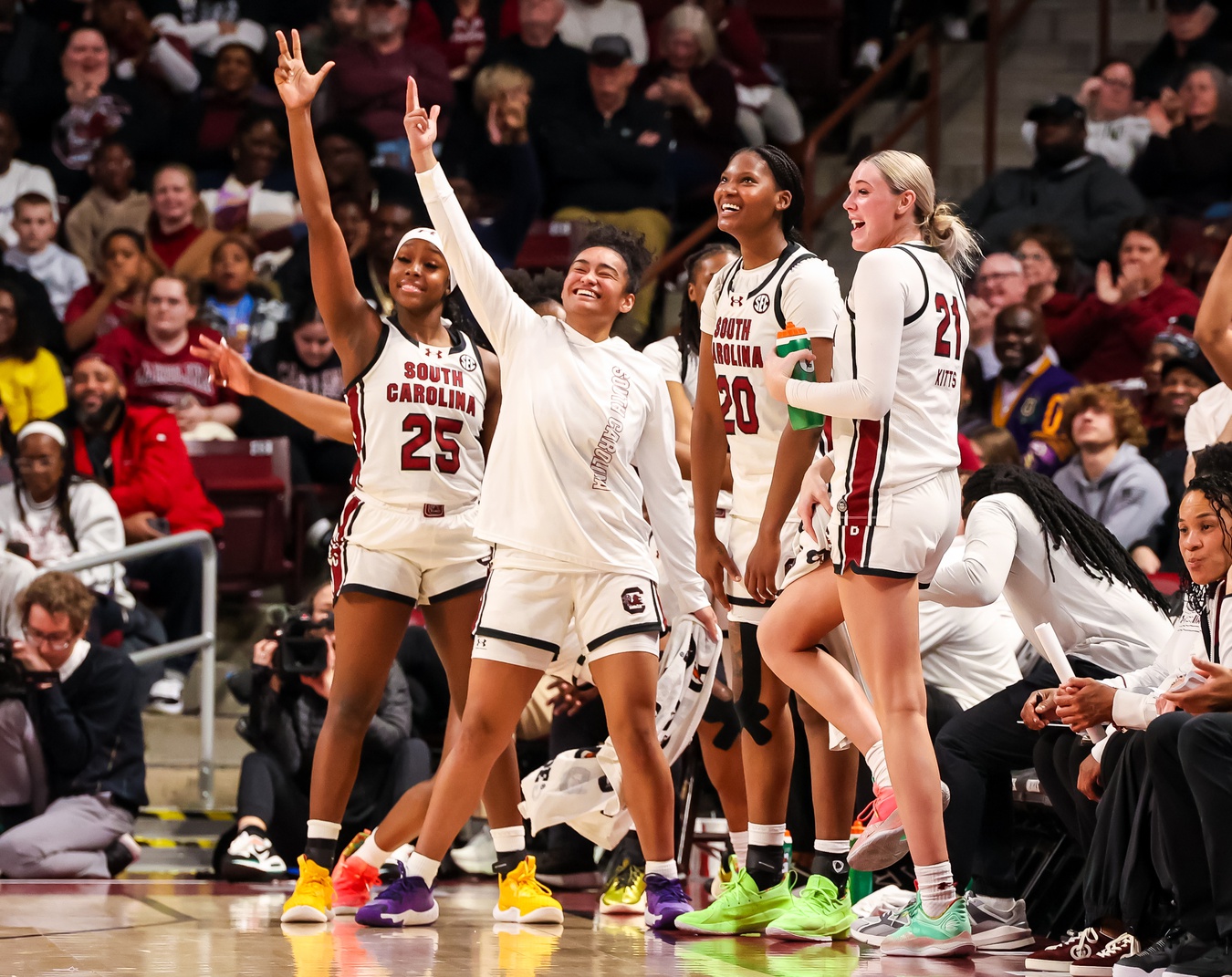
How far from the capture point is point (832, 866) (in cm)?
489

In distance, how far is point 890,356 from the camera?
433 centimetres

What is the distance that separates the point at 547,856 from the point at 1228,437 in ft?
10.1

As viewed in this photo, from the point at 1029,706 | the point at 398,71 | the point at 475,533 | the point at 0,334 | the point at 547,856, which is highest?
the point at 398,71

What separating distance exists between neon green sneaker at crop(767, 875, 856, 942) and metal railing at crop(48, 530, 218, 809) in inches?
138

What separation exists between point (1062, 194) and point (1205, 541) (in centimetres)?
646

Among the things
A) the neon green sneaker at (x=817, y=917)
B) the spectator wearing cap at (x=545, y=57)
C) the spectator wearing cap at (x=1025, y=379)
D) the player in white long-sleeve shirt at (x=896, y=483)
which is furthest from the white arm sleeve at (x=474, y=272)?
the spectator wearing cap at (x=545, y=57)

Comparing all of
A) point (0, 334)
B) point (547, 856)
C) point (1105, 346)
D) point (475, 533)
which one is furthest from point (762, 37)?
point (475, 533)

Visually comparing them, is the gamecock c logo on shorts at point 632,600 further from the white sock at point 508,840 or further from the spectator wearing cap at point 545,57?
the spectator wearing cap at point 545,57

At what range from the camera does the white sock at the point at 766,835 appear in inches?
195

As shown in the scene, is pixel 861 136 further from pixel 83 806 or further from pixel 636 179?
pixel 83 806

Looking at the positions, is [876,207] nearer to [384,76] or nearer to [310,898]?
[310,898]

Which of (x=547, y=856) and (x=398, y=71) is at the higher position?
(x=398, y=71)

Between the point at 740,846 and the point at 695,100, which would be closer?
the point at 740,846

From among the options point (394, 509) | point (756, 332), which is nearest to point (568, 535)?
point (394, 509)
